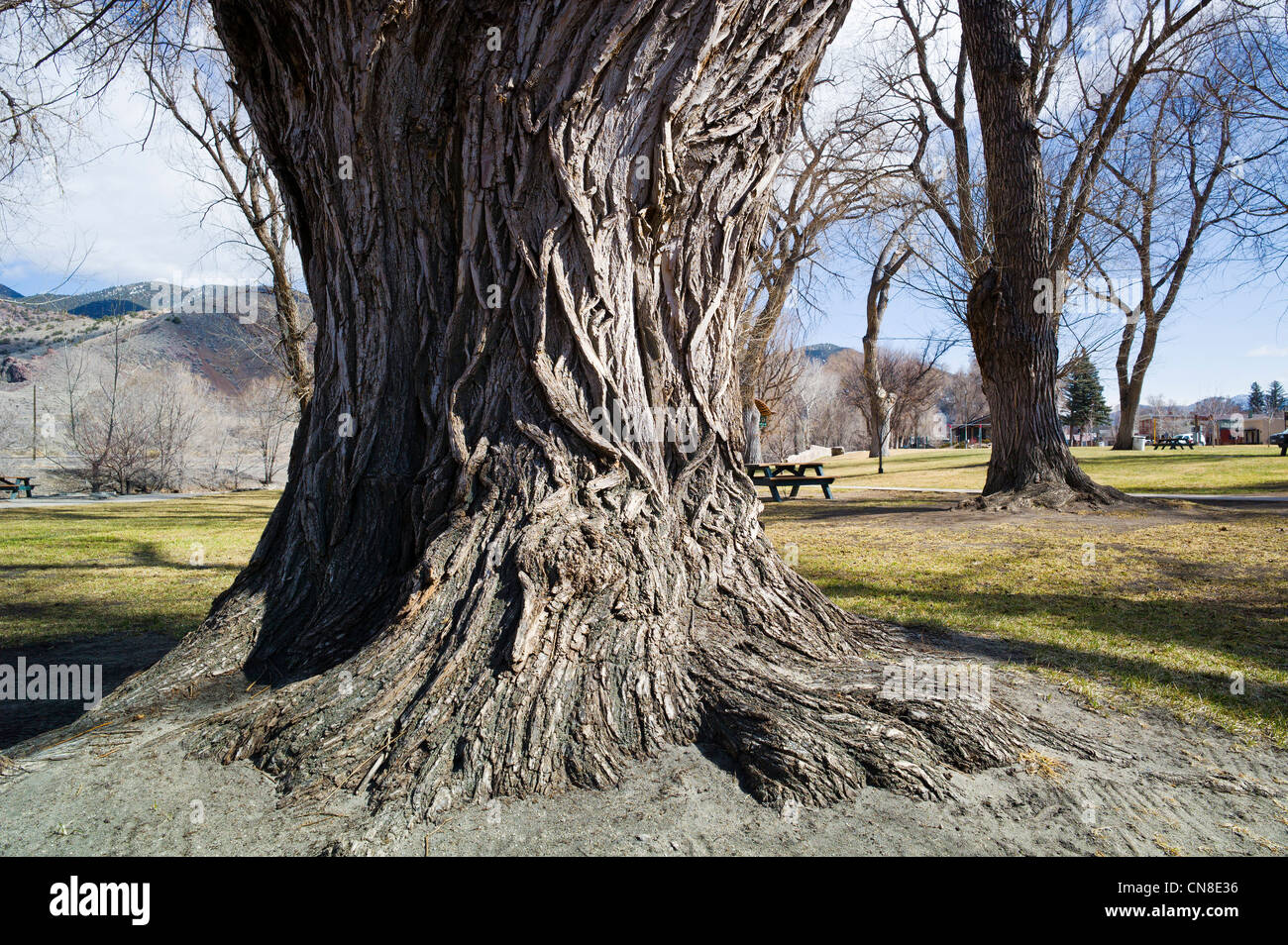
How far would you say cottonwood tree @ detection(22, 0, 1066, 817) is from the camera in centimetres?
256

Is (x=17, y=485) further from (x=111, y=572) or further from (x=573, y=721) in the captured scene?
(x=573, y=721)

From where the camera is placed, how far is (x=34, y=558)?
8172 mm

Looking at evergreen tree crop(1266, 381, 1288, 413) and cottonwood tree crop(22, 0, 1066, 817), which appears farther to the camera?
evergreen tree crop(1266, 381, 1288, 413)

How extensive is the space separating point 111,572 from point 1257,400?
146 m

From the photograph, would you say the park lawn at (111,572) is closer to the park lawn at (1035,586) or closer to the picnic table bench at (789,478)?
the park lawn at (1035,586)

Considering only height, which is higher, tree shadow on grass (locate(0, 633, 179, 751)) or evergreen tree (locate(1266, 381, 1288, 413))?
evergreen tree (locate(1266, 381, 1288, 413))

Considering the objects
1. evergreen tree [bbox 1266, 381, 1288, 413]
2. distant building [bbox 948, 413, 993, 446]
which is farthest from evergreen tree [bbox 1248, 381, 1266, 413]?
distant building [bbox 948, 413, 993, 446]

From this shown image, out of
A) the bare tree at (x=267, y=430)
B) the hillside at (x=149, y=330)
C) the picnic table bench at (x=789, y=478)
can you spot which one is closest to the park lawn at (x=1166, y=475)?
the picnic table bench at (x=789, y=478)

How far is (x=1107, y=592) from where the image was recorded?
536cm

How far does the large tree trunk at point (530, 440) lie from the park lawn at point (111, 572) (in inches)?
105

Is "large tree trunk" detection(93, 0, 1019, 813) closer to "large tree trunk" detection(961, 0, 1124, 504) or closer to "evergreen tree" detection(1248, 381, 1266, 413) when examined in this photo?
"large tree trunk" detection(961, 0, 1124, 504)

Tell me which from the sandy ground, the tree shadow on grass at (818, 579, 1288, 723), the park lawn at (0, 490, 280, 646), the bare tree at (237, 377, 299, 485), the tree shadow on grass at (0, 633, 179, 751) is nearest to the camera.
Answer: the sandy ground

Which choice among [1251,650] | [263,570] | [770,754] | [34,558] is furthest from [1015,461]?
[34,558]

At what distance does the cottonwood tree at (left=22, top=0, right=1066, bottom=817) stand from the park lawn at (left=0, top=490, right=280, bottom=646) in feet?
8.70
